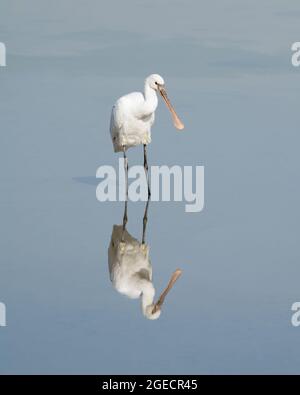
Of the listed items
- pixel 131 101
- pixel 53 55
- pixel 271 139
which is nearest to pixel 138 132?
pixel 131 101

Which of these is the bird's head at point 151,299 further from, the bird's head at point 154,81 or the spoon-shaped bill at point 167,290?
the bird's head at point 154,81

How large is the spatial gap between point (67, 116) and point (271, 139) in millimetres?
2402

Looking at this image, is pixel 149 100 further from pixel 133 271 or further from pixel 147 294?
pixel 147 294

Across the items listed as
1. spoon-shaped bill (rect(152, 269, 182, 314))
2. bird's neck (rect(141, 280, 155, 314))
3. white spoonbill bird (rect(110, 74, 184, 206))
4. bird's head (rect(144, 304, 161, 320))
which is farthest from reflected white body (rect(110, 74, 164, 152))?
bird's head (rect(144, 304, 161, 320))

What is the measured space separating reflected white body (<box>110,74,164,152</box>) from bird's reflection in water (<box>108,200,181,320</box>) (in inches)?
69.1

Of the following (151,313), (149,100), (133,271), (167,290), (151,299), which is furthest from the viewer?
(149,100)

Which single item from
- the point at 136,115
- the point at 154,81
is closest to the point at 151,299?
the point at 136,115

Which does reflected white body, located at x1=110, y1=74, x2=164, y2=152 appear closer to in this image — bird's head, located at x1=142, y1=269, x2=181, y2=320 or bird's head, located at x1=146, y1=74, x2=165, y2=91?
bird's head, located at x1=146, y1=74, x2=165, y2=91

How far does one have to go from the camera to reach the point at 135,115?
44.2 ft

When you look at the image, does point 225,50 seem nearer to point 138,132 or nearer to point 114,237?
point 138,132

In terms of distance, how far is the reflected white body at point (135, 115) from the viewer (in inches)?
530

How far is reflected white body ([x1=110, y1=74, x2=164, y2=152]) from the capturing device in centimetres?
1345

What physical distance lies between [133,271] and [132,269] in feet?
0.16

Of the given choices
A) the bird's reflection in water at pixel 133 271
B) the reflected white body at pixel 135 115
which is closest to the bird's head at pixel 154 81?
the reflected white body at pixel 135 115
